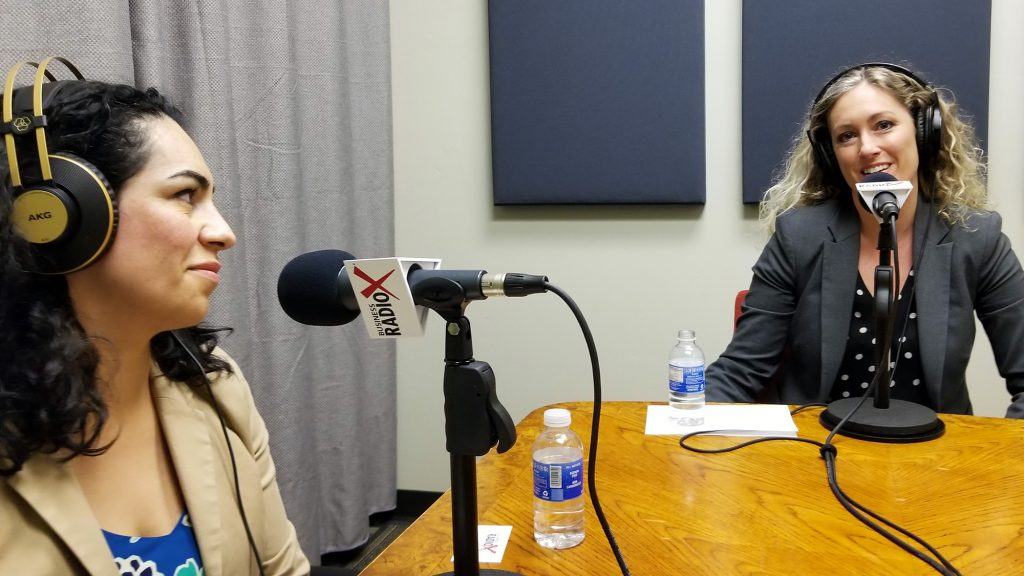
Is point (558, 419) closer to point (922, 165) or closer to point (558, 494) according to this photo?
point (558, 494)

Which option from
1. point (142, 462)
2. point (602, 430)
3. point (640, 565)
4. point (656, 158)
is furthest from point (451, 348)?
point (656, 158)

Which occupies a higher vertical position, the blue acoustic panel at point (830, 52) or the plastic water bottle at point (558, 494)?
the blue acoustic panel at point (830, 52)

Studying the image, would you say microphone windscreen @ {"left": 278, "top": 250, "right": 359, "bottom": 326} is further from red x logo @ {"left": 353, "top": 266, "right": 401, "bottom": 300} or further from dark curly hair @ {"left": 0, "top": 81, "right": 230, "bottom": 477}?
dark curly hair @ {"left": 0, "top": 81, "right": 230, "bottom": 477}

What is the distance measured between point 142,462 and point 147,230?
298mm

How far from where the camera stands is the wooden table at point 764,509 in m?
0.85

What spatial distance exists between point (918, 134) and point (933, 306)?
0.37 metres

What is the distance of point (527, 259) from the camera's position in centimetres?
257

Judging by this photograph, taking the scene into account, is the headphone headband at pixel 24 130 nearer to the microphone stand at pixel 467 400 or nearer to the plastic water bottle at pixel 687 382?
the microphone stand at pixel 467 400

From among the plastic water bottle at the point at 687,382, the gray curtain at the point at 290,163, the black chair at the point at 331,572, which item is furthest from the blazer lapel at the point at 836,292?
the gray curtain at the point at 290,163

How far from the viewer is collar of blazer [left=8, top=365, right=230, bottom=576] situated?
77cm

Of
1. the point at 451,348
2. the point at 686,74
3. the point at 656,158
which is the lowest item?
the point at 451,348

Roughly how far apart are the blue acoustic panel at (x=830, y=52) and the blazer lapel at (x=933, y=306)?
736mm

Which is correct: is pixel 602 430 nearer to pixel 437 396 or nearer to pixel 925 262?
pixel 925 262

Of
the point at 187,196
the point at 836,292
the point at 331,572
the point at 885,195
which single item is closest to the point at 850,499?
the point at 885,195
